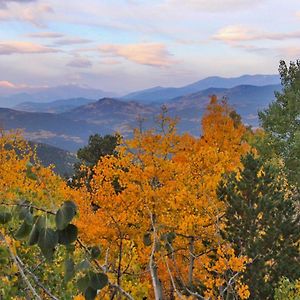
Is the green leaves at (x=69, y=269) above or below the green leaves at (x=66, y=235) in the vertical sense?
below

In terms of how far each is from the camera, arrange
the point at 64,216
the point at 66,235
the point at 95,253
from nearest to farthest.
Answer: the point at 64,216
the point at 66,235
the point at 95,253

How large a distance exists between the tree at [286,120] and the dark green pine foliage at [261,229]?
21.1 metres

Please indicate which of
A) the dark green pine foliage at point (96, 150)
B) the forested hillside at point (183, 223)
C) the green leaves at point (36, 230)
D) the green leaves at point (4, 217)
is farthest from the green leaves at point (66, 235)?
the dark green pine foliage at point (96, 150)

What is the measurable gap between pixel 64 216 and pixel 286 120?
41.9 m

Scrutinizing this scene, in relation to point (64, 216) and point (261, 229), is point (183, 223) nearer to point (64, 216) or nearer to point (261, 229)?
point (261, 229)

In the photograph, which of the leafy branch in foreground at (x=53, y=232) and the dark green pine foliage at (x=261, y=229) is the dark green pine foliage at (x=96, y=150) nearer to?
the dark green pine foliage at (x=261, y=229)

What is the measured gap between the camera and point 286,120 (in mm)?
41656

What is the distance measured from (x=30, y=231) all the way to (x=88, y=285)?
1.82ft

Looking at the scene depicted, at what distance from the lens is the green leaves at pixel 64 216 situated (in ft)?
8.20

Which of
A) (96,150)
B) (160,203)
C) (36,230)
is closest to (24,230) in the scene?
(36,230)

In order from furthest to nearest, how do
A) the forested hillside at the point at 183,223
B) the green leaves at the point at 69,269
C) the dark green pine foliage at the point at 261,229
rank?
the dark green pine foliage at the point at 261,229
the forested hillside at the point at 183,223
the green leaves at the point at 69,269

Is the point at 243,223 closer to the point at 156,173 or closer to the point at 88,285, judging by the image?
the point at 156,173

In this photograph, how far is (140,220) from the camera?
22.2 meters

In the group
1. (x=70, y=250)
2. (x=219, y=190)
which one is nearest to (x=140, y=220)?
(x=219, y=190)
